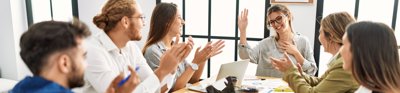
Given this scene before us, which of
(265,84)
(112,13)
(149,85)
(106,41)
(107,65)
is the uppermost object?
(112,13)

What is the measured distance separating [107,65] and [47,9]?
3683mm

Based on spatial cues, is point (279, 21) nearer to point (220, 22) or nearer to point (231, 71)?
point (231, 71)

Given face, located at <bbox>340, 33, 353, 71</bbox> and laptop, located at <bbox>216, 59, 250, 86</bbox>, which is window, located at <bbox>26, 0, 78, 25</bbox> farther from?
face, located at <bbox>340, 33, 353, 71</bbox>

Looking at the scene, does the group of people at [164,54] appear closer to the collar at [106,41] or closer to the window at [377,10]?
the collar at [106,41]

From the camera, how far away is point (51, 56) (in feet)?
3.28

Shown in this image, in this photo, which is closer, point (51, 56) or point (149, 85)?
point (51, 56)

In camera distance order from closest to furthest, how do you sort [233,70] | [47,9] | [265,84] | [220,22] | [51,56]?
[51,56] → [233,70] → [265,84] → [220,22] → [47,9]

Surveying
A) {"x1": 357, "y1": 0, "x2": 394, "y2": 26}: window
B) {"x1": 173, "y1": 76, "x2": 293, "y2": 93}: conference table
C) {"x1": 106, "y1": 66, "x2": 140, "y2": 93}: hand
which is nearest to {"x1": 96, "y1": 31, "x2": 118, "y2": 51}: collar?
{"x1": 106, "y1": 66, "x2": 140, "y2": 93}: hand

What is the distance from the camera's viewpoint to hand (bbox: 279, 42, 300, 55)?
2602mm

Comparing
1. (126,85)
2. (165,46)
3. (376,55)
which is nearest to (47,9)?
(165,46)

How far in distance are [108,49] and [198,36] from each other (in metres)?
2.26

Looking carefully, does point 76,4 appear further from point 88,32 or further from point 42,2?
point 88,32

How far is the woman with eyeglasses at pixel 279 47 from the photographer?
8.63ft

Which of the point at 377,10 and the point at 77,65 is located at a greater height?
the point at 377,10
